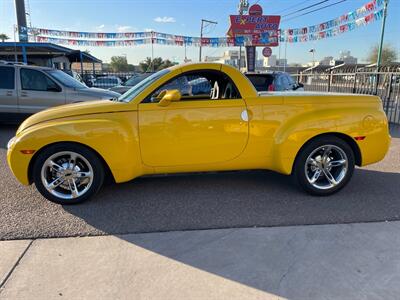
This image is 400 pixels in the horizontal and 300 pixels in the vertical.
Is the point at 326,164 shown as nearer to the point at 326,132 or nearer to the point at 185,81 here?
the point at 326,132

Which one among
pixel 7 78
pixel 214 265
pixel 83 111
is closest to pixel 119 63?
pixel 7 78

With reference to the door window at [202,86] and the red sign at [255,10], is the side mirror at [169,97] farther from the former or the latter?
the red sign at [255,10]

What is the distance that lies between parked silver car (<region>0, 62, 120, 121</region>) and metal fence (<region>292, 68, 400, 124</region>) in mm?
7818

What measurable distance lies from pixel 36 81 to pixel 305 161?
7.39m

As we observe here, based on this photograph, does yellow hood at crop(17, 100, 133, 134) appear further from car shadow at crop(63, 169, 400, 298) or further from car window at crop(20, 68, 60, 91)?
car window at crop(20, 68, 60, 91)

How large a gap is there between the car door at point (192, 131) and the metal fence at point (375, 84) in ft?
24.6

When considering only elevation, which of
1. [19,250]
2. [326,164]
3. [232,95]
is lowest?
[19,250]

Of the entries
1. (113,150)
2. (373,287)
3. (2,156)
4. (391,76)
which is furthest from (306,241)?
(391,76)

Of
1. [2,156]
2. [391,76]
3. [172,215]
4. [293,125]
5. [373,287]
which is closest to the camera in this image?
[373,287]

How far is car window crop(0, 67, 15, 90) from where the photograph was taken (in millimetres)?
8734

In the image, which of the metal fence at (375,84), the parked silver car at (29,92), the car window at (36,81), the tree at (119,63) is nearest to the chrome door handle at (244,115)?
the parked silver car at (29,92)

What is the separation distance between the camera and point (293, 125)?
13.9 ft

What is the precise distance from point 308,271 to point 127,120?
8.25 ft

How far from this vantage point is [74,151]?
400 centimetres
